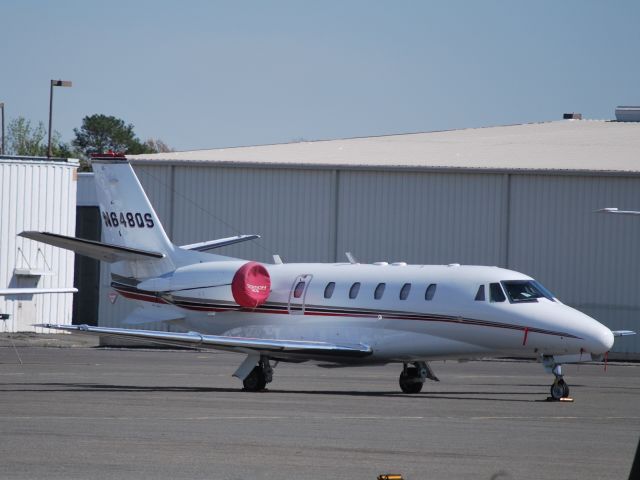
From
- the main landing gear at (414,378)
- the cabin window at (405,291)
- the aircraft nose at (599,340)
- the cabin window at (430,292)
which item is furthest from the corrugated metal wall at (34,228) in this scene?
the aircraft nose at (599,340)

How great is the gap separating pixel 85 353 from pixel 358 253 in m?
10.8

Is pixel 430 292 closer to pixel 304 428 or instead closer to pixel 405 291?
pixel 405 291

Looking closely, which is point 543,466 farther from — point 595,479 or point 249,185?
point 249,185

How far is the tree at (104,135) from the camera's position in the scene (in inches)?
5743

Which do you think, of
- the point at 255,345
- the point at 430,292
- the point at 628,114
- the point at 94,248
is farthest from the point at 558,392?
the point at 628,114

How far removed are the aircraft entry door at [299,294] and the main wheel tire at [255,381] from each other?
6.82 feet

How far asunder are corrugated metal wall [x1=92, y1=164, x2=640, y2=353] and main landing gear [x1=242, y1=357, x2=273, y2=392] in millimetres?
19268

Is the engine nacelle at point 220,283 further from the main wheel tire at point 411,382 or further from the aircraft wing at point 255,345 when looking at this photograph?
the main wheel tire at point 411,382

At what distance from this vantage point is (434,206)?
44.3 m

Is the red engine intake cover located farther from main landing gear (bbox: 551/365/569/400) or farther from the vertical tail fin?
main landing gear (bbox: 551/365/569/400)

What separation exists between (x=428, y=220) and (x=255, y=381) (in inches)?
786

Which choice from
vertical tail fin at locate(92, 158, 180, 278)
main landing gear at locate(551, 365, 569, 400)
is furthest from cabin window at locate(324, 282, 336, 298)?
main landing gear at locate(551, 365, 569, 400)

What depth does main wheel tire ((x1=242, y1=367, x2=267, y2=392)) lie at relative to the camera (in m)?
25.3

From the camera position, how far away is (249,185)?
46125 mm
